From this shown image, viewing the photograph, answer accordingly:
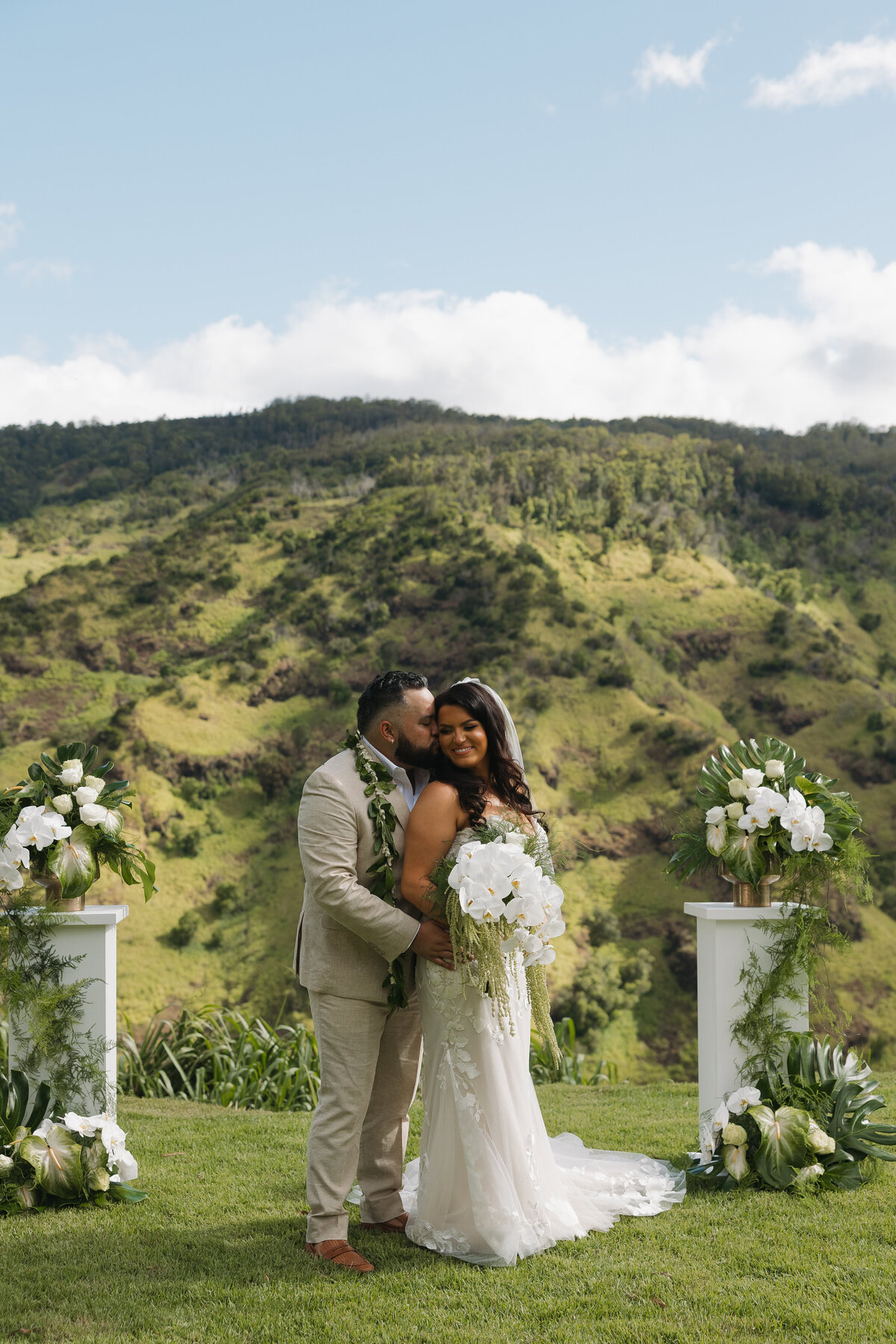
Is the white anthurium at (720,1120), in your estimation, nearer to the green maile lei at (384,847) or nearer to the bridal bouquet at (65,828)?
the green maile lei at (384,847)

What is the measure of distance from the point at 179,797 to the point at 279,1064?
63.7 feet

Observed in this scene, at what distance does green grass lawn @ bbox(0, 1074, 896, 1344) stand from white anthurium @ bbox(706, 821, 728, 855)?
1.21 meters

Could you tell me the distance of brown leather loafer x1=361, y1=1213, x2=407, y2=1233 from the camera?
3.40m

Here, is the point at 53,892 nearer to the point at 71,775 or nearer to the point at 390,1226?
the point at 71,775

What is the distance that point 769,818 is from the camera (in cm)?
384

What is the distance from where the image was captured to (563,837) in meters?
3.63

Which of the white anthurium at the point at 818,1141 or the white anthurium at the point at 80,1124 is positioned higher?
the white anthurium at the point at 80,1124

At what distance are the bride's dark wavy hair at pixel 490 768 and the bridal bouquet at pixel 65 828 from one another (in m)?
1.29

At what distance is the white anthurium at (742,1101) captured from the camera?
3.75 metres

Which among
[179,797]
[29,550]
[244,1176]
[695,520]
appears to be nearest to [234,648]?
[179,797]

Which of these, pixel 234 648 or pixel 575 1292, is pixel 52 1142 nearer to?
pixel 575 1292

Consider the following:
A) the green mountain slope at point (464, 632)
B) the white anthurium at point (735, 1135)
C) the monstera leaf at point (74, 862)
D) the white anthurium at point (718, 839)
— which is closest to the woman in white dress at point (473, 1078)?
the white anthurium at point (735, 1135)

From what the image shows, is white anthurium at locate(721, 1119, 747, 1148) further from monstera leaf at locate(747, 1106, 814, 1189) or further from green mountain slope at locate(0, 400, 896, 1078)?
green mountain slope at locate(0, 400, 896, 1078)

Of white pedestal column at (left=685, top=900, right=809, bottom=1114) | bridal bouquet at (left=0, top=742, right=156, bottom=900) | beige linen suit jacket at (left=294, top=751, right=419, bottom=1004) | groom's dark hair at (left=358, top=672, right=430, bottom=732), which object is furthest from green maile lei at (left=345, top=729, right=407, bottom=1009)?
white pedestal column at (left=685, top=900, right=809, bottom=1114)
